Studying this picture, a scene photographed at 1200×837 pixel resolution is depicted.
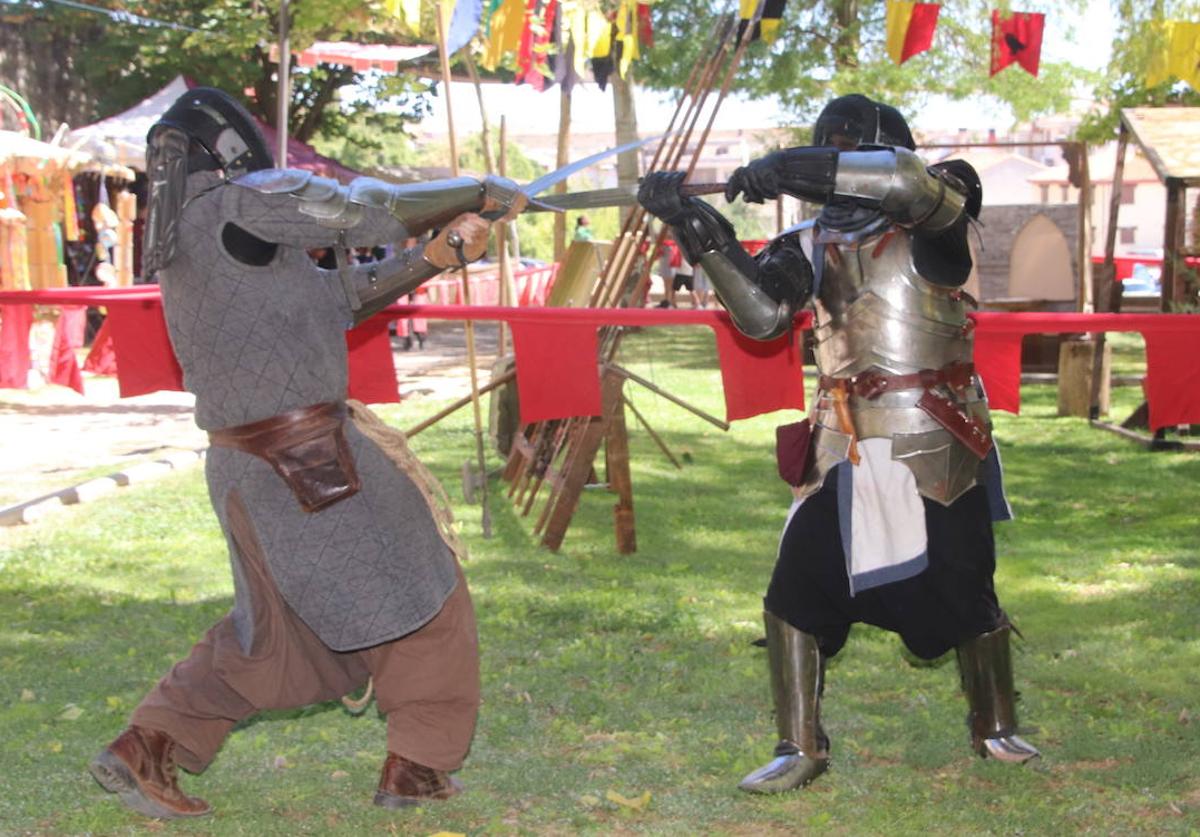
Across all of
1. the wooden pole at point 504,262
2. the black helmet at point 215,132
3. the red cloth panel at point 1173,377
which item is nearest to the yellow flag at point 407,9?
the wooden pole at point 504,262

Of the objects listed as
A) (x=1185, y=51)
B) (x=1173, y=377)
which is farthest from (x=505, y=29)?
(x=1173, y=377)

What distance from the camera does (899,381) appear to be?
3283mm

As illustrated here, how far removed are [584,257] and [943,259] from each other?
346 centimetres

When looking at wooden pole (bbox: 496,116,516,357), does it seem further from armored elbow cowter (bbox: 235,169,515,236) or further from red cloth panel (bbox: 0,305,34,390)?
armored elbow cowter (bbox: 235,169,515,236)

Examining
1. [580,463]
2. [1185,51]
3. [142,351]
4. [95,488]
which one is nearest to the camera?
[142,351]

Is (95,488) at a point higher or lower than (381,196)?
lower

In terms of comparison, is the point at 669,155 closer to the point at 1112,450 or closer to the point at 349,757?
the point at 349,757

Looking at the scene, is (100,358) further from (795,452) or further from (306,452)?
(795,452)

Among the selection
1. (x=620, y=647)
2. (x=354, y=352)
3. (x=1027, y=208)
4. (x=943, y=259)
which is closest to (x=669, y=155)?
(x=354, y=352)

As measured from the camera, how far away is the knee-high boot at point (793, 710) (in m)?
3.36

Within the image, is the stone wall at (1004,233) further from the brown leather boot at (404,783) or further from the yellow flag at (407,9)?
the brown leather boot at (404,783)

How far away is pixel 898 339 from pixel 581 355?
1803 mm

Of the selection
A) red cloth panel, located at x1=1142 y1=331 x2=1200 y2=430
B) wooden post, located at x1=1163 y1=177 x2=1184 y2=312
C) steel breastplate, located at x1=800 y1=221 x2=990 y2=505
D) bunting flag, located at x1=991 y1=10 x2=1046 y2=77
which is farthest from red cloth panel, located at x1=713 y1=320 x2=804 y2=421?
bunting flag, located at x1=991 y1=10 x2=1046 y2=77

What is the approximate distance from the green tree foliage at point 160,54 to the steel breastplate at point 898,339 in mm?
12795
